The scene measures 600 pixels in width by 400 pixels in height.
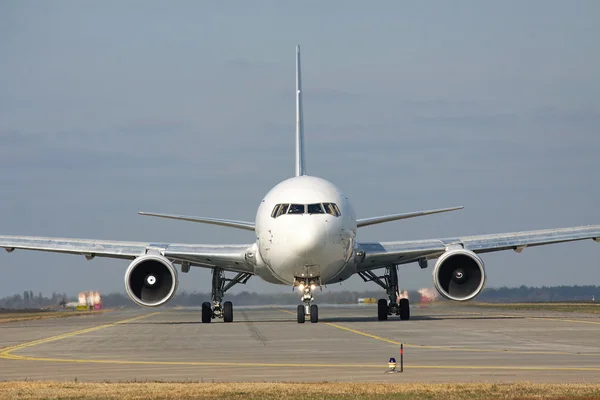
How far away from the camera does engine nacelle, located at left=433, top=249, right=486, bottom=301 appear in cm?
3525

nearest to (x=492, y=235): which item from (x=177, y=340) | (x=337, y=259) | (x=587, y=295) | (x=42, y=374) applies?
(x=337, y=259)

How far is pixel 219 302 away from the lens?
3869 cm

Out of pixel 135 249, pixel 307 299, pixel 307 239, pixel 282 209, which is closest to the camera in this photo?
pixel 307 239

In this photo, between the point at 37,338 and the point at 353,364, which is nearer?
the point at 353,364

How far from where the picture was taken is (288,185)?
3478 centimetres

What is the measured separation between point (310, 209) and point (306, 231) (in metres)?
0.89

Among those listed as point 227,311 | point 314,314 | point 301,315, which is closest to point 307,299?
point 301,315

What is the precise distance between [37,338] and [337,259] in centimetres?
939

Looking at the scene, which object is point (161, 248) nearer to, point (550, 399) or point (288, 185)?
point (288, 185)

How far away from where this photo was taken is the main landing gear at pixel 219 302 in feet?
125

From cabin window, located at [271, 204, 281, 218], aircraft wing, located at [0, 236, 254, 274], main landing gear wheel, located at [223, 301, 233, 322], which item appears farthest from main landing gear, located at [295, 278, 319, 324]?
main landing gear wheel, located at [223, 301, 233, 322]

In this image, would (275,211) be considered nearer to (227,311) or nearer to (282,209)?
(282,209)

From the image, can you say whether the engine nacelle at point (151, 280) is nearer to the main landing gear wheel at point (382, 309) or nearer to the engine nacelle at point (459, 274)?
the main landing gear wheel at point (382, 309)

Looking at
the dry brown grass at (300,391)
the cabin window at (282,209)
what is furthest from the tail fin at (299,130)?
the dry brown grass at (300,391)
